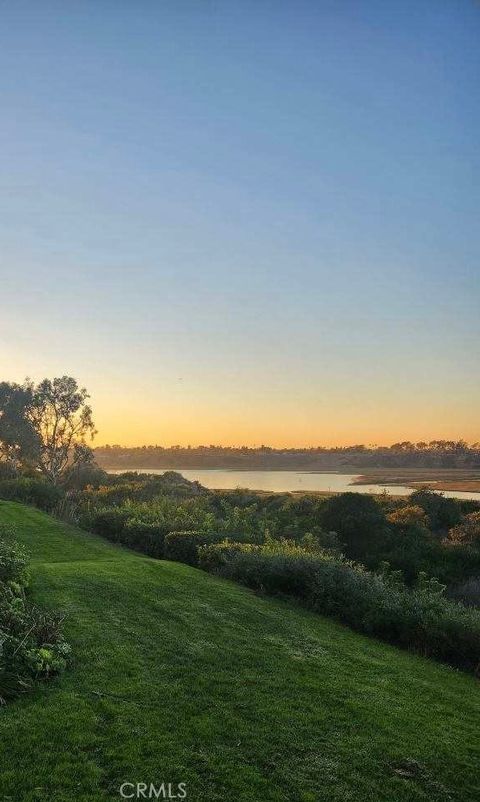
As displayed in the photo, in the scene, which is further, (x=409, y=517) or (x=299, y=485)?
(x=299, y=485)

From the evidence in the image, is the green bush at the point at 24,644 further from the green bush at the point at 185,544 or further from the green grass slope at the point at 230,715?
the green bush at the point at 185,544

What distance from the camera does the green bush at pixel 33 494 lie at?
1192 inches

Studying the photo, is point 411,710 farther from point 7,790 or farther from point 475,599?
point 475,599

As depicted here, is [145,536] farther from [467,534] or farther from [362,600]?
[467,534]

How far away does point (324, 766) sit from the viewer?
5.59m

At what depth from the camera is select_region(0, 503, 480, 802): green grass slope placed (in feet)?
17.1

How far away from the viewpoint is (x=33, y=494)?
3073cm

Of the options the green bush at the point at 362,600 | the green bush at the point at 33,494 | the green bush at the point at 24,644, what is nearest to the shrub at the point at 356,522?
the green bush at the point at 362,600

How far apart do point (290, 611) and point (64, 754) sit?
7.82 m

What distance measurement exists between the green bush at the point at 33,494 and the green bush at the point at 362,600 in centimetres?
1624

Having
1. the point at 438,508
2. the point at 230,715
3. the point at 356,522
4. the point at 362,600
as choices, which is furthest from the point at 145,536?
the point at 438,508

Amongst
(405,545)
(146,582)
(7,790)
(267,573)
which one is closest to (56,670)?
(7,790)

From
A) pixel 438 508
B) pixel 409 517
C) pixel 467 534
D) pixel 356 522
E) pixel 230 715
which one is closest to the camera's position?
pixel 230 715

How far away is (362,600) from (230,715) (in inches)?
274
